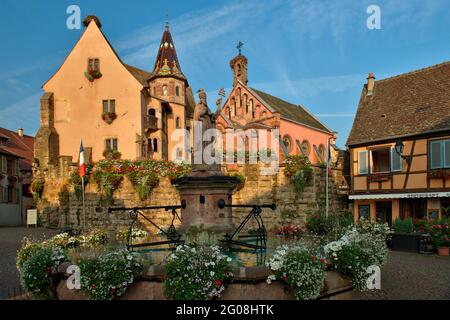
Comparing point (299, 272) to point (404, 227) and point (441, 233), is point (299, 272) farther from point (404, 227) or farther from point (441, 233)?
point (404, 227)

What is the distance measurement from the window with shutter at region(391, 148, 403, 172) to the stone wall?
3.33 metres

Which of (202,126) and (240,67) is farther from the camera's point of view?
(240,67)

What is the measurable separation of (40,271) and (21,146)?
4094cm

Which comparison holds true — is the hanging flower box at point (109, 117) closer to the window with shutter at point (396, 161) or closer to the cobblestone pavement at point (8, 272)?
the cobblestone pavement at point (8, 272)

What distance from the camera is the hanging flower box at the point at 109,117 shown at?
30.9 metres

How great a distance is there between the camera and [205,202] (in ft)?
31.2

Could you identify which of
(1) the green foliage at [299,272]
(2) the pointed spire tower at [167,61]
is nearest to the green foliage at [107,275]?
(1) the green foliage at [299,272]

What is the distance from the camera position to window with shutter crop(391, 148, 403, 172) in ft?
69.1

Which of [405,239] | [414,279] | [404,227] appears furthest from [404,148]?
[414,279]

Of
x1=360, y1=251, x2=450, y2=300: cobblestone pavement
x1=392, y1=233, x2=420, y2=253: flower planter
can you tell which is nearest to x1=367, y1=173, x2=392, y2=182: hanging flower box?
x1=392, y1=233, x2=420, y2=253: flower planter
